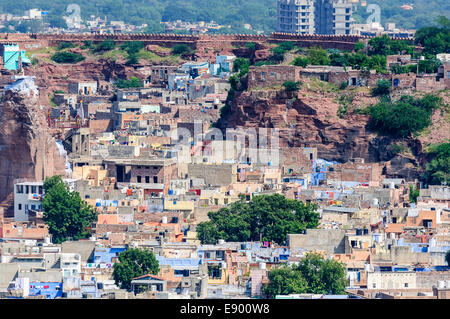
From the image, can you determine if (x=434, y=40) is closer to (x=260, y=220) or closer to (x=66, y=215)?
(x=260, y=220)

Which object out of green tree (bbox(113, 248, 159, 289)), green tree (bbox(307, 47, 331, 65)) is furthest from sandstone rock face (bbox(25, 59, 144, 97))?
green tree (bbox(113, 248, 159, 289))

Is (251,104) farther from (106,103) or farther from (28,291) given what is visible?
(28,291)

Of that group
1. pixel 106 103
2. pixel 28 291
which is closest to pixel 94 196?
pixel 28 291

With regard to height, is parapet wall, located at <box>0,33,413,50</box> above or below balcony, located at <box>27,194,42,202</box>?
above

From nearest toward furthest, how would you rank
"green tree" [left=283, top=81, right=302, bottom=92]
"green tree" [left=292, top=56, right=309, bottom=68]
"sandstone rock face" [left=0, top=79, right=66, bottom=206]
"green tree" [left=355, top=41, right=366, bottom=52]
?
"sandstone rock face" [left=0, top=79, right=66, bottom=206] < "green tree" [left=283, top=81, right=302, bottom=92] < "green tree" [left=292, top=56, right=309, bottom=68] < "green tree" [left=355, top=41, right=366, bottom=52]

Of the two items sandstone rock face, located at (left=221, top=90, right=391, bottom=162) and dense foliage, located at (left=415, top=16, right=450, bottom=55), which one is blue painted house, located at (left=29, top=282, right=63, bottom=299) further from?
dense foliage, located at (left=415, top=16, right=450, bottom=55)

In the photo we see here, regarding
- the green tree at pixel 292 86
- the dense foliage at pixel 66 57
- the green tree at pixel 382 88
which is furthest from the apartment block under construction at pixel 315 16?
the green tree at pixel 382 88

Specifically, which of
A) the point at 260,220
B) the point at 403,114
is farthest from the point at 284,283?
the point at 403,114
